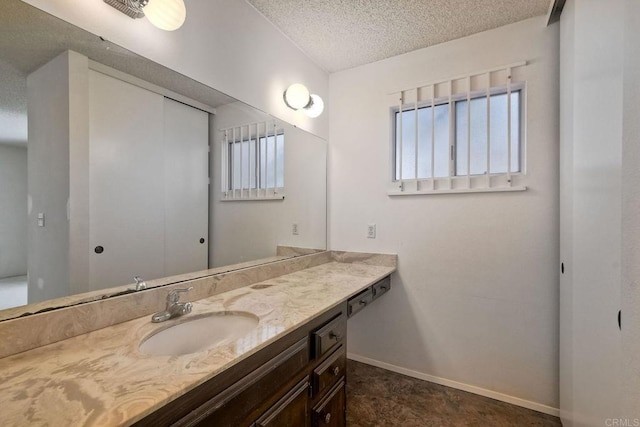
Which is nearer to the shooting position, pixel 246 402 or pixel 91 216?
pixel 246 402

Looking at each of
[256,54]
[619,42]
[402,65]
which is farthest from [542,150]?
[256,54]

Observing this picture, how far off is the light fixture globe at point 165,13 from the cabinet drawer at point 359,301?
1554mm

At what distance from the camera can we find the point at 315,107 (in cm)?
218

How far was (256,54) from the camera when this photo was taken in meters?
1.75

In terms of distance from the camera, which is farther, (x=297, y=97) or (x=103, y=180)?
(x=297, y=97)

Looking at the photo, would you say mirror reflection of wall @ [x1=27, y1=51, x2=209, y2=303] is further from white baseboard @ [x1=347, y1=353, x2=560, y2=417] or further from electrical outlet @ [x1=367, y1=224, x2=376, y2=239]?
white baseboard @ [x1=347, y1=353, x2=560, y2=417]

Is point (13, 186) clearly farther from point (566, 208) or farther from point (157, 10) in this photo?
point (566, 208)

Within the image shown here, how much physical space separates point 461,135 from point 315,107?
3.55ft

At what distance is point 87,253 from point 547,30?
2646 millimetres

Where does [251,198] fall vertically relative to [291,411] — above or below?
above

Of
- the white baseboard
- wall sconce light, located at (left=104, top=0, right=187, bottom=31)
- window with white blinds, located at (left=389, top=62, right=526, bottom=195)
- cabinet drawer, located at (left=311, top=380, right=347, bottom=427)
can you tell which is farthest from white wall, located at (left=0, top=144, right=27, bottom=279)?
the white baseboard

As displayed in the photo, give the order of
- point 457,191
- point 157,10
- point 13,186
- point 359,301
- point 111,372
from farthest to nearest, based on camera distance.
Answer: point 457,191, point 359,301, point 157,10, point 13,186, point 111,372

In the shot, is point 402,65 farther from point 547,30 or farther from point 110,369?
point 110,369

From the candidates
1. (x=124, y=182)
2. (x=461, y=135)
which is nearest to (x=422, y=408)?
(x=461, y=135)
